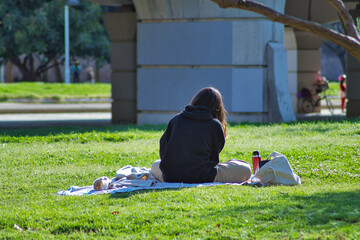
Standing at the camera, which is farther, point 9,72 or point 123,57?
point 9,72

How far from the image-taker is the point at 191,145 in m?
A: 6.84

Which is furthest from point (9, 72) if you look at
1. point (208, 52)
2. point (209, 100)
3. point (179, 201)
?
point (179, 201)

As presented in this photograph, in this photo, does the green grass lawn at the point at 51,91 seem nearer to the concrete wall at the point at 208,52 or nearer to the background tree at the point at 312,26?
the concrete wall at the point at 208,52

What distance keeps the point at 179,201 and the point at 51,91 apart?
988 inches

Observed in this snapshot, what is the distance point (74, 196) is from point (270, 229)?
2.52 m

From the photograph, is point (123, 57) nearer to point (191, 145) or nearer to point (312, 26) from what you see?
point (312, 26)

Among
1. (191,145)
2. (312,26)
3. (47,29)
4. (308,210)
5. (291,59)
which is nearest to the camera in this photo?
(308,210)

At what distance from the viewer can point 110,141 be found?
1183 cm

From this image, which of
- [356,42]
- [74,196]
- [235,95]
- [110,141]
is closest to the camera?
[74,196]

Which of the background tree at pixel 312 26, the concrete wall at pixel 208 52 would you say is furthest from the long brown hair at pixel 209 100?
the concrete wall at pixel 208 52

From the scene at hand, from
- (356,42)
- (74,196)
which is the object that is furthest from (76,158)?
(356,42)

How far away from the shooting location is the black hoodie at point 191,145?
6.86 meters

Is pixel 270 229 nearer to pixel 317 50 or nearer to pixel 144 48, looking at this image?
pixel 144 48

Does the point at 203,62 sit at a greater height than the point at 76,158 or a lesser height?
greater
